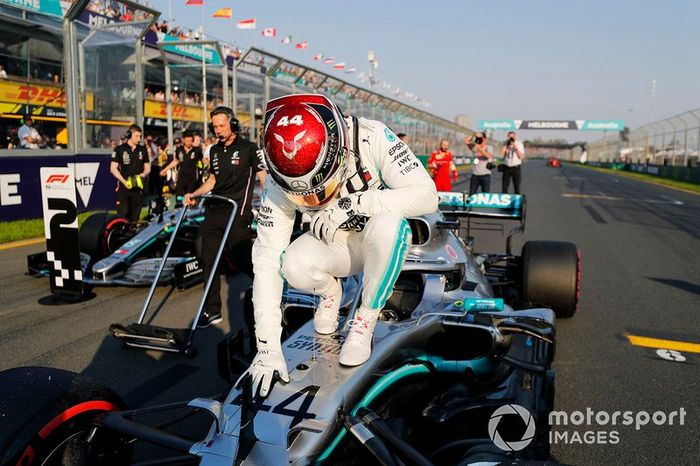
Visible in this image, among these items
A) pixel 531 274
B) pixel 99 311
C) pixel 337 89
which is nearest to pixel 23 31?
pixel 99 311

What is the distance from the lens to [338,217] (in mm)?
2836

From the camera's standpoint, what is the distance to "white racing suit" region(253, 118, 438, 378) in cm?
278

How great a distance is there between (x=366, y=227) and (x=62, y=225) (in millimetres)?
4043

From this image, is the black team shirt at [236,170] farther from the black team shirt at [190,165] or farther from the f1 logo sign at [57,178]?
the black team shirt at [190,165]

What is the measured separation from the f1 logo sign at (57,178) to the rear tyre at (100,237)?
1.50 meters

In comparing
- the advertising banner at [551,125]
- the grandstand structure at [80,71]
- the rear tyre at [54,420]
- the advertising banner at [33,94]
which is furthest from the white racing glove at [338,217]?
the advertising banner at [551,125]

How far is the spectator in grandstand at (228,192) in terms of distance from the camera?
17.9ft

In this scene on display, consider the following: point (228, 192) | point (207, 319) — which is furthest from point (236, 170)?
point (207, 319)

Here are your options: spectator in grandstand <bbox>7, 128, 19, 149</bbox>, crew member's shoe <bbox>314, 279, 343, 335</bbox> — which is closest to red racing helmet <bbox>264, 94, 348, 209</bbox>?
crew member's shoe <bbox>314, 279, 343, 335</bbox>

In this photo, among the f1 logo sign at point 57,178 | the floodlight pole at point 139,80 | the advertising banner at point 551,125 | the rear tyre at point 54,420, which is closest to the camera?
the rear tyre at point 54,420

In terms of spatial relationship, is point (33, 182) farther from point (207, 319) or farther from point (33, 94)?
point (207, 319)

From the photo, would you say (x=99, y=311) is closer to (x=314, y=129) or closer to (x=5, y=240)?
(x=314, y=129)

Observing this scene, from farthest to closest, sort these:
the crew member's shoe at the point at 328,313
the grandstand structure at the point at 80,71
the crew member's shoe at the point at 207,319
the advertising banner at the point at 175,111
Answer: the advertising banner at the point at 175,111
the grandstand structure at the point at 80,71
the crew member's shoe at the point at 207,319
the crew member's shoe at the point at 328,313

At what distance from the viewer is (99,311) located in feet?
18.5
